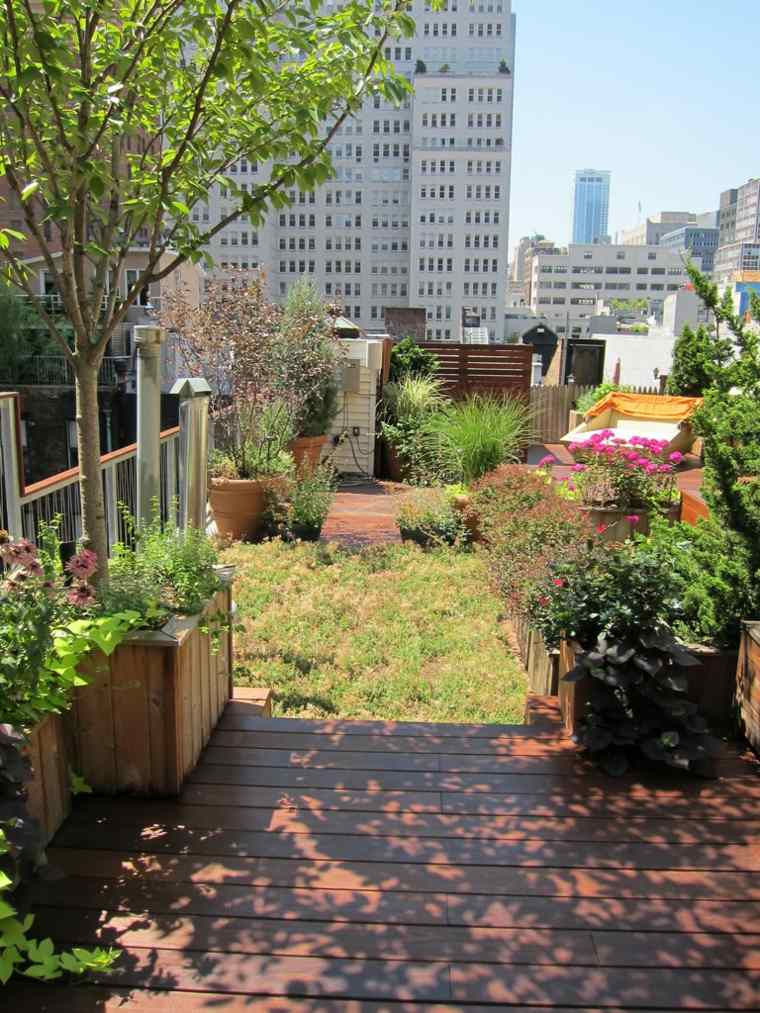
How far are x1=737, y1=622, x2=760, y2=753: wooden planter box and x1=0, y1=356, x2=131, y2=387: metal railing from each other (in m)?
18.8

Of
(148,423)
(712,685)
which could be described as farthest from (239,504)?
(712,685)

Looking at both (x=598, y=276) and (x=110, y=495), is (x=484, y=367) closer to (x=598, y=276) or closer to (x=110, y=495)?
(x=110, y=495)

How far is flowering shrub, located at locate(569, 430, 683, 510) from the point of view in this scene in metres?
6.88

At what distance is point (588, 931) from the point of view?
222 cm

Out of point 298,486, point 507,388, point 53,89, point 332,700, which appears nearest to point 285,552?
point 298,486

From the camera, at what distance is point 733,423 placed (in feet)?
11.5

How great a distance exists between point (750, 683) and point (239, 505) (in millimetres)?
4901

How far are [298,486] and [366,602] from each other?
2.10 m

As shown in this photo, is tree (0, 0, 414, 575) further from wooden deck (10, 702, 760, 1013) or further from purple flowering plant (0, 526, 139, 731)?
wooden deck (10, 702, 760, 1013)

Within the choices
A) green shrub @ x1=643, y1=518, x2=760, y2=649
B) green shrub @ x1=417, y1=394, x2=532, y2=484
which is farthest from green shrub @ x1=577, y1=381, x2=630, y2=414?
green shrub @ x1=643, y1=518, x2=760, y2=649

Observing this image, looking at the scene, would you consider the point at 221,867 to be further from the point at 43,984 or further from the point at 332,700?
the point at 332,700

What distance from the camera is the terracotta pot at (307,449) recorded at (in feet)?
31.0

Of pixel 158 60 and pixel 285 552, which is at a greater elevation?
pixel 158 60

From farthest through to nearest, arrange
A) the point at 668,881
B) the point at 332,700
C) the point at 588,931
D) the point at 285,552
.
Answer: the point at 285,552
the point at 332,700
the point at 668,881
the point at 588,931
